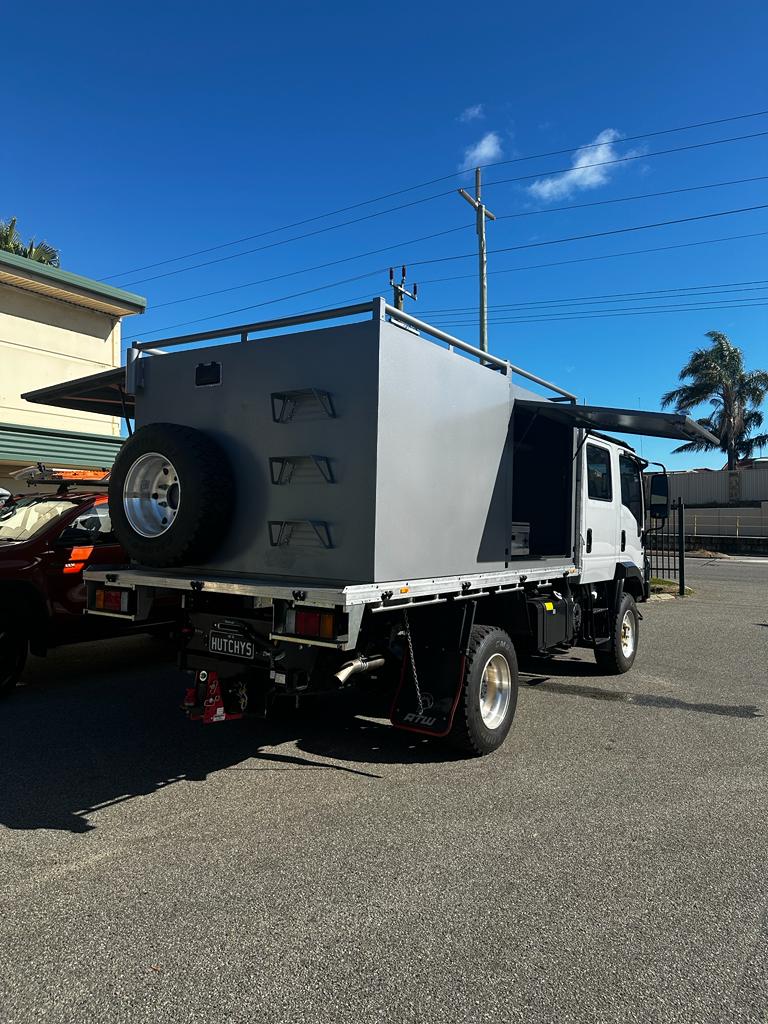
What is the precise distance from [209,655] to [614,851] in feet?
9.32

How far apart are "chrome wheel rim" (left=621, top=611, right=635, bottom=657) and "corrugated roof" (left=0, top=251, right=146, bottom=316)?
13355mm

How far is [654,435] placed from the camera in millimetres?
6664

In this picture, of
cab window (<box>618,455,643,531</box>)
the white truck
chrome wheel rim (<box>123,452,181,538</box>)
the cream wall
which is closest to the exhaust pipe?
the white truck

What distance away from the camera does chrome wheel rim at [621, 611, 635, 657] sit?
8.41 metres

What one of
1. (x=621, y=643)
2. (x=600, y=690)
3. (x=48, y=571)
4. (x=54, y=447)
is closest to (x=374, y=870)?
(x=600, y=690)

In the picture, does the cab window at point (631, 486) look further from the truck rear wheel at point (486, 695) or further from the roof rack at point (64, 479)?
the roof rack at point (64, 479)

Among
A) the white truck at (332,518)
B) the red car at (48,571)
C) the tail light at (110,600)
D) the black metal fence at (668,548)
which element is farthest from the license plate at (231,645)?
the black metal fence at (668,548)

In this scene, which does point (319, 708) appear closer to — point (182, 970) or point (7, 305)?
point (182, 970)

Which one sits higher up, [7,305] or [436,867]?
[7,305]

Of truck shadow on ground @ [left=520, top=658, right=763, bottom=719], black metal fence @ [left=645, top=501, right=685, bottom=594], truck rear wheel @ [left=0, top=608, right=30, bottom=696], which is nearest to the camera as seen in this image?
truck rear wheel @ [left=0, top=608, right=30, bottom=696]

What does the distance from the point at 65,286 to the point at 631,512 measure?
1284 cm

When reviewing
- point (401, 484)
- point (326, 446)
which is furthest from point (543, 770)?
point (326, 446)

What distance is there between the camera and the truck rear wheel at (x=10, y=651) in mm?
6586

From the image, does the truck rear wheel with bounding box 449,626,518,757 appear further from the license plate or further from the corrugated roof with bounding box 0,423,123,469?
the corrugated roof with bounding box 0,423,123,469
